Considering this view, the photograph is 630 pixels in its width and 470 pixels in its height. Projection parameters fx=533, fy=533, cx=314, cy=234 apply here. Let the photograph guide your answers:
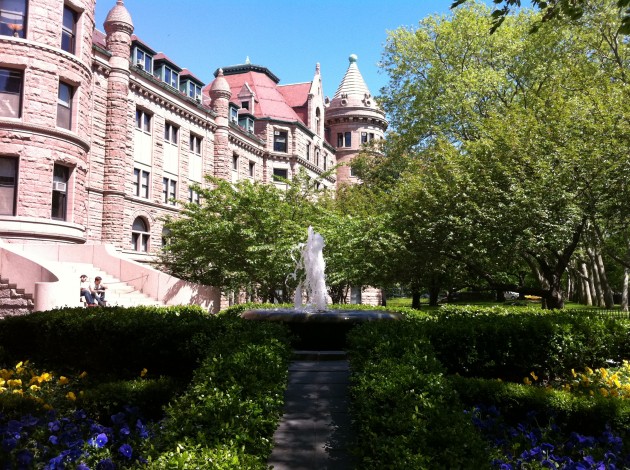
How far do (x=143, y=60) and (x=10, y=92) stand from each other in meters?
12.7

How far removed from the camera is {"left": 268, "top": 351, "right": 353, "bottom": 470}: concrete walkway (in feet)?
19.2

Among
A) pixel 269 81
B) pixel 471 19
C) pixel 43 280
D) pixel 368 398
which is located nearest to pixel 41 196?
pixel 43 280

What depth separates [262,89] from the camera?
5278 cm

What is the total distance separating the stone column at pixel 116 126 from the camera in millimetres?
29266

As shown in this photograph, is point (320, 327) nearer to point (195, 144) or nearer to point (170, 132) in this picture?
point (170, 132)

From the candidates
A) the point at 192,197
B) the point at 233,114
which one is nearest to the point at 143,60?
the point at 192,197

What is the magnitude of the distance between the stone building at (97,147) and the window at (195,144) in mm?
→ 92

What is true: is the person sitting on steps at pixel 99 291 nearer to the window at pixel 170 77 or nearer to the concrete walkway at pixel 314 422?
the concrete walkway at pixel 314 422

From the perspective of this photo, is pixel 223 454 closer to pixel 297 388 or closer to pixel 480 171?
pixel 297 388

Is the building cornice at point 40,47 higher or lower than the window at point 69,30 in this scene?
lower

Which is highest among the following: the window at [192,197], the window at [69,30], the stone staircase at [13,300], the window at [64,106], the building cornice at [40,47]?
the window at [69,30]

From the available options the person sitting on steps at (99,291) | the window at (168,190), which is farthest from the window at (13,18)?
the window at (168,190)

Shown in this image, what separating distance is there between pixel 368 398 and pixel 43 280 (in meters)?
15.2

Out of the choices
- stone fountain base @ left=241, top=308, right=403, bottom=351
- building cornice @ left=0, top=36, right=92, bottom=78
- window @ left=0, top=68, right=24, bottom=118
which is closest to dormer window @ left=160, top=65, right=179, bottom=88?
building cornice @ left=0, top=36, right=92, bottom=78
